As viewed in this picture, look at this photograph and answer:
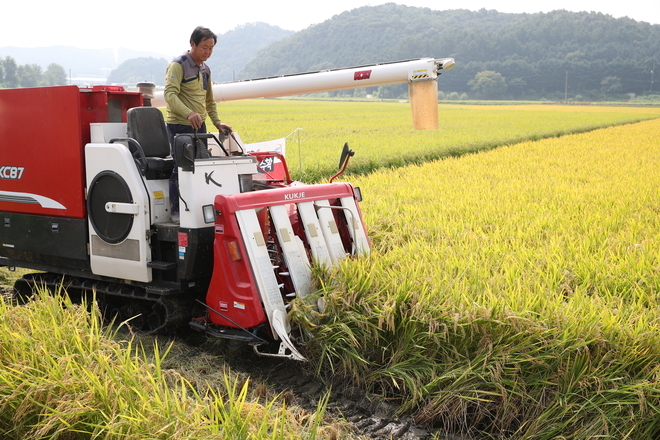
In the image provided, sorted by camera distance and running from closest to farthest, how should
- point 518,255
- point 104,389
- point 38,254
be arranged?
point 104,389
point 518,255
point 38,254

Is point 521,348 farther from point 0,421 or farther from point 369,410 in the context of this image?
point 0,421

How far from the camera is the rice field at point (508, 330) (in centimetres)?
338

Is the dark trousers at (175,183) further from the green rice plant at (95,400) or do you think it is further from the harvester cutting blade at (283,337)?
the green rice plant at (95,400)

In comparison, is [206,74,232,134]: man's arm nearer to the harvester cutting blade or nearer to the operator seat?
the operator seat

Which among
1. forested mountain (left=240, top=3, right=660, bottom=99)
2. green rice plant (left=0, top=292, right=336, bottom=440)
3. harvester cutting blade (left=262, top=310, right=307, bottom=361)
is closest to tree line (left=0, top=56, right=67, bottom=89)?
forested mountain (left=240, top=3, right=660, bottom=99)

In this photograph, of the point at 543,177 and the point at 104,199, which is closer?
the point at 104,199

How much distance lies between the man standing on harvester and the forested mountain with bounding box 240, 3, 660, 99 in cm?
9108

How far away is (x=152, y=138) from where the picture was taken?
5000 mm

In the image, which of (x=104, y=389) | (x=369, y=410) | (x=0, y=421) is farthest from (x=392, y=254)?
(x=0, y=421)

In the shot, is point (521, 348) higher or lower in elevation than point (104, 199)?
lower

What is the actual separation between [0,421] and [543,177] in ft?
30.8

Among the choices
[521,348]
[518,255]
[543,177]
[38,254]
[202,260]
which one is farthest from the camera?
[543,177]

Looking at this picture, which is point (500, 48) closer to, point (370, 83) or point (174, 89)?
point (370, 83)

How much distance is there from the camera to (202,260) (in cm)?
463
